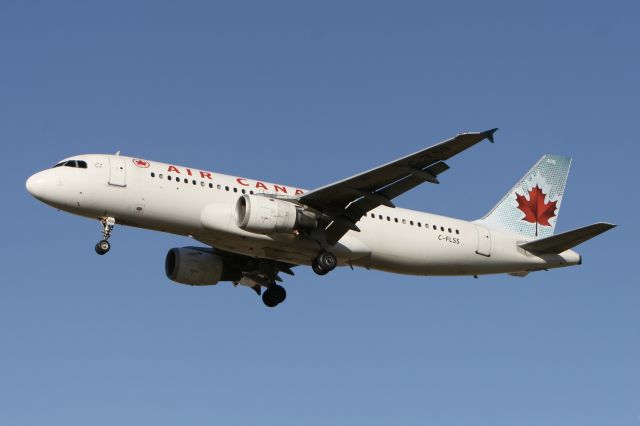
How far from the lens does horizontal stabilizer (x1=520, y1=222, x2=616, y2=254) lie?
125ft

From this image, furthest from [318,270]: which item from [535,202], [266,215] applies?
[535,202]

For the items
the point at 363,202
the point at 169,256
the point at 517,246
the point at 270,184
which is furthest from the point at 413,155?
the point at 169,256

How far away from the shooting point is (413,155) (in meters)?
34.5

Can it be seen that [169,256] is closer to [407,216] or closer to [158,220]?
[158,220]

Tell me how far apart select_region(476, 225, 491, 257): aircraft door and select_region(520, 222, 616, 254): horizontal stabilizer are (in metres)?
1.38

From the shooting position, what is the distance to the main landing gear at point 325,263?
38594 mm

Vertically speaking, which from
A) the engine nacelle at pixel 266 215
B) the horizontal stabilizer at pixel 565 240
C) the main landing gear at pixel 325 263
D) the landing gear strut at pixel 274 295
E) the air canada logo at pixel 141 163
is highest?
the air canada logo at pixel 141 163

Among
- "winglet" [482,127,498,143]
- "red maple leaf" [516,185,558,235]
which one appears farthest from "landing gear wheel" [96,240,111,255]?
"red maple leaf" [516,185,558,235]

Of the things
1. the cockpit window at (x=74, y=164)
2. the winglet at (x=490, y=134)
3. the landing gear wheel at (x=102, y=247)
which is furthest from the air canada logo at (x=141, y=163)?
the winglet at (x=490, y=134)

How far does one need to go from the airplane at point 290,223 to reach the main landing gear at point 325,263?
4 centimetres

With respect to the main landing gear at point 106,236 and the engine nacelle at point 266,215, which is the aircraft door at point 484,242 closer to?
the engine nacelle at point 266,215

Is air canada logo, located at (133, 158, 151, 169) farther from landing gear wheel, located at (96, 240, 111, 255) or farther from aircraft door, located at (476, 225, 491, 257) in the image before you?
aircraft door, located at (476, 225, 491, 257)

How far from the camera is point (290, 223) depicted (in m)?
37.3

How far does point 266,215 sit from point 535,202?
1361 centimetres
